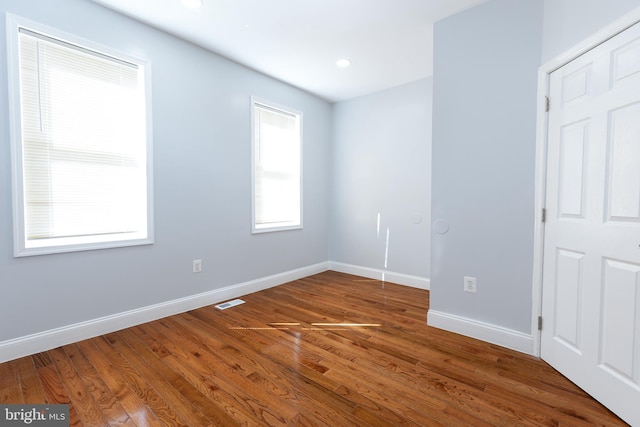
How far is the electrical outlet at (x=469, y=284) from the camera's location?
2.42 m

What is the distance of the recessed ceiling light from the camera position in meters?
2.30

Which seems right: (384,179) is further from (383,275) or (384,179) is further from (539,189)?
(539,189)

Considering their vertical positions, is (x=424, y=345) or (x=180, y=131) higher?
(x=180, y=131)

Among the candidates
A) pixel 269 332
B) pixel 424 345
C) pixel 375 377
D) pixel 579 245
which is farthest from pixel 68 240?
pixel 579 245

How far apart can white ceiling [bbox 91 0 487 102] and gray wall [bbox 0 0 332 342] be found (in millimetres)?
221

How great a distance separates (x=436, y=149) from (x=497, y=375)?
1.78 m

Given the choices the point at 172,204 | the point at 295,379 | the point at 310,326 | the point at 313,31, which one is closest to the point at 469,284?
the point at 310,326

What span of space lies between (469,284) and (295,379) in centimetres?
160

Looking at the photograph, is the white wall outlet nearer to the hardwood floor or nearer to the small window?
the hardwood floor

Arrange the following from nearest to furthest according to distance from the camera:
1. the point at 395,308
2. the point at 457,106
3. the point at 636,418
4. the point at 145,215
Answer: the point at 636,418 → the point at 457,106 → the point at 145,215 → the point at 395,308

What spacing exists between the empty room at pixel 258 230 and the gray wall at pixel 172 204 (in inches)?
0.7

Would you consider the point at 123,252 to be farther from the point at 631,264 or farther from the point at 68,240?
the point at 631,264

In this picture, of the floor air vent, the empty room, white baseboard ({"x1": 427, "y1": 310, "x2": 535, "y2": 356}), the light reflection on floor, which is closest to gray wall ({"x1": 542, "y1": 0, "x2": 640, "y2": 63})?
the empty room

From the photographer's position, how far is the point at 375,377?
1.87m
